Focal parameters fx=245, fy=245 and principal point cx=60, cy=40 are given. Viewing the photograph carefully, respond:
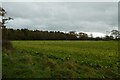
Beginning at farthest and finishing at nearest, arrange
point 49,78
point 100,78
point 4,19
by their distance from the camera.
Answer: point 4,19, point 100,78, point 49,78

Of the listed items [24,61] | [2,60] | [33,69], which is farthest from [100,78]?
[2,60]

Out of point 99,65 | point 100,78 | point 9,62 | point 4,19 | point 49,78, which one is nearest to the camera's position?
A: point 49,78

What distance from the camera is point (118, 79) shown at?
42.7ft

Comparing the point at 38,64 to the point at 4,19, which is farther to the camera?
the point at 4,19

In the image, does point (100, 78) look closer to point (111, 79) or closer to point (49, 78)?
point (111, 79)

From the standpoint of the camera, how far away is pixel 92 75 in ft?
42.1

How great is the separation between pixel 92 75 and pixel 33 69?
3.11m

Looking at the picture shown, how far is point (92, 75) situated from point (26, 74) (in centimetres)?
347

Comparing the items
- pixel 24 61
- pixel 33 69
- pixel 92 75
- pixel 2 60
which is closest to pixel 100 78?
pixel 92 75

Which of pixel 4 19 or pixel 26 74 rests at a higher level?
pixel 4 19

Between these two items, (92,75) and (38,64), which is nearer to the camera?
(92,75)

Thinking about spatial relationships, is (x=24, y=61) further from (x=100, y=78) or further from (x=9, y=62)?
(x=100, y=78)

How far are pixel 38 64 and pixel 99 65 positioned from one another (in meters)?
3.92

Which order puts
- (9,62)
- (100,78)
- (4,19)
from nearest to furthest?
1. (100,78)
2. (9,62)
3. (4,19)
